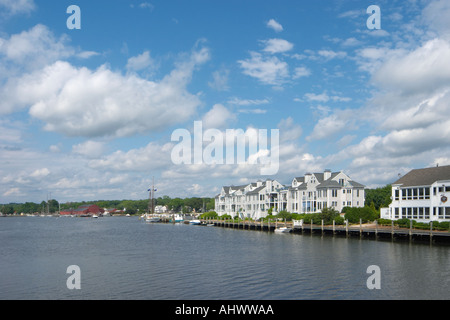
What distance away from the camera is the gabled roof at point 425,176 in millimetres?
63500

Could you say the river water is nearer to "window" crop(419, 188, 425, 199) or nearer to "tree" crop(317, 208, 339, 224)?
"window" crop(419, 188, 425, 199)

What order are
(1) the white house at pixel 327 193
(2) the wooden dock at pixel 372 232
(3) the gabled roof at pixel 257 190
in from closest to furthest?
(2) the wooden dock at pixel 372 232
(1) the white house at pixel 327 193
(3) the gabled roof at pixel 257 190

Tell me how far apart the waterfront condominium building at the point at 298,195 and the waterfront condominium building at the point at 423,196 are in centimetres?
1720

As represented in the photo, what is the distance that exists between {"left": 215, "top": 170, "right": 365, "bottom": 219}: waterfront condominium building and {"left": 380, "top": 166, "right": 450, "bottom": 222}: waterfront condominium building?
17.2m

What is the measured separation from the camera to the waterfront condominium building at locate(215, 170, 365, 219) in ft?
301

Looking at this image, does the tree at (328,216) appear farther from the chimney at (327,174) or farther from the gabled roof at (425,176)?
the chimney at (327,174)

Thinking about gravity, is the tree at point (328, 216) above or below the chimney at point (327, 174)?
below

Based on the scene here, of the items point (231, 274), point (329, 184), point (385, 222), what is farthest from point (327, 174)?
point (231, 274)

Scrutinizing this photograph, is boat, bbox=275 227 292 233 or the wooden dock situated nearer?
the wooden dock

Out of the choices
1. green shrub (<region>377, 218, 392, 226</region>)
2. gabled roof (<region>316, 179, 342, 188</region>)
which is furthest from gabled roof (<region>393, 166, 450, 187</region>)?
gabled roof (<region>316, 179, 342, 188</region>)

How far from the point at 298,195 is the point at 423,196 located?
41712 millimetres

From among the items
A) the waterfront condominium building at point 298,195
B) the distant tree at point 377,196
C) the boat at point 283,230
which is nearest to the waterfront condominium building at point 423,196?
the waterfront condominium building at point 298,195

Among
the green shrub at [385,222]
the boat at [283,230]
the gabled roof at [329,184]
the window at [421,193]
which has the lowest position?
the boat at [283,230]
